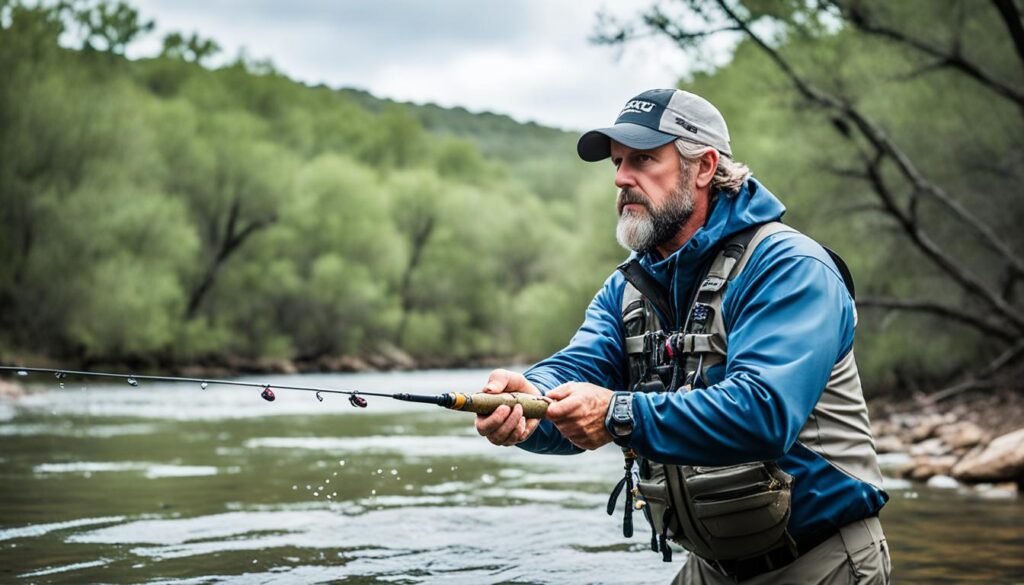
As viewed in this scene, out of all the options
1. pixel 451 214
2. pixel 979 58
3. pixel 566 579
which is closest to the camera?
pixel 566 579

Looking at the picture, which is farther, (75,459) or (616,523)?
(75,459)

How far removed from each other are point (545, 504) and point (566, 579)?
3090 mm

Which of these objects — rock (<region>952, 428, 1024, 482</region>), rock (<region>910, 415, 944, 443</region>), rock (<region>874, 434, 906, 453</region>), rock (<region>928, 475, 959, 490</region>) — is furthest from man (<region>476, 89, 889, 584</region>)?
rock (<region>910, 415, 944, 443</region>)

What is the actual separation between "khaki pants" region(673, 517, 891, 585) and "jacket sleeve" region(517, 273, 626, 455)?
706 mm

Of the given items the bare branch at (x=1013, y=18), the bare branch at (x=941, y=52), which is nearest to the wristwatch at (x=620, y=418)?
the bare branch at (x=1013, y=18)

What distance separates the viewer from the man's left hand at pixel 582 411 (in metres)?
2.67

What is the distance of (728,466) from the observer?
9.10 feet

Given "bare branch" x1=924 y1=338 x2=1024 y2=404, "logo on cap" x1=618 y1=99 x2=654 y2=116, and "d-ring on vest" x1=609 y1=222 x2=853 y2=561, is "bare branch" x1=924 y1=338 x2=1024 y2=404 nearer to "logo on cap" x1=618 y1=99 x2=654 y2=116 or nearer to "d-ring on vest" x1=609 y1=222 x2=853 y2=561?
"d-ring on vest" x1=609 y1=222 x2=853 y2=561

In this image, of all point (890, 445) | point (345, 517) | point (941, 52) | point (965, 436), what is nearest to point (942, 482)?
point (965, 436)

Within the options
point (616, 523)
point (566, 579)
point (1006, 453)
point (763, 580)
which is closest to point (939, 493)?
point (1006, 453)

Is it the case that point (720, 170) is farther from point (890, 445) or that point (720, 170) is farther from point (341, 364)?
point (341, 364)

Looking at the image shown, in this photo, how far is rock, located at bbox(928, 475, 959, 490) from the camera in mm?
10234

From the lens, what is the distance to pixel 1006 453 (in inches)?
390

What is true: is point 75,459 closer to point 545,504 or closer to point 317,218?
point 545,504
